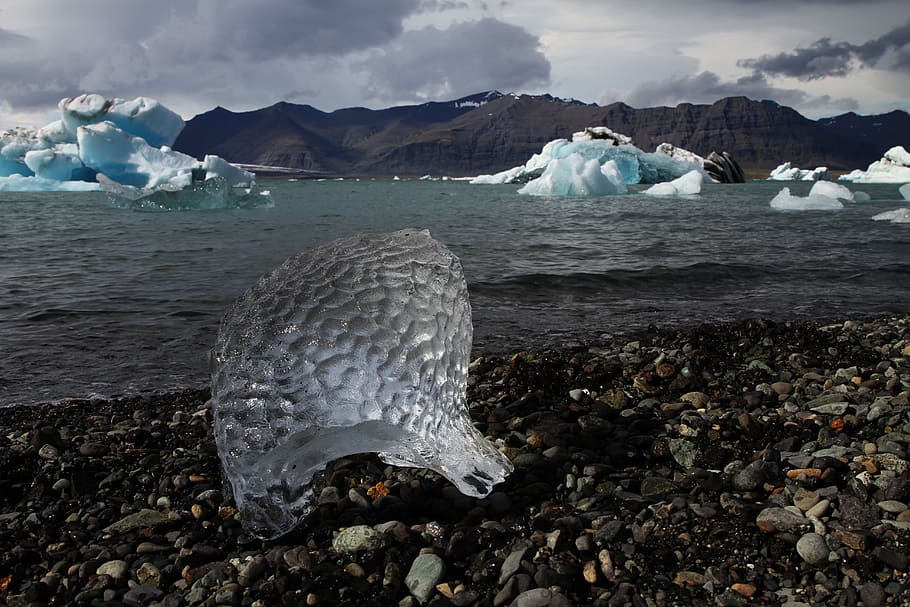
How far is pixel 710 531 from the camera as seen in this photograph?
206cm

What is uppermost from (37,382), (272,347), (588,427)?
(272,347)

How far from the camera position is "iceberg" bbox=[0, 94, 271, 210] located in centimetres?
2627

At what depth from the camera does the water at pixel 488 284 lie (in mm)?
5254

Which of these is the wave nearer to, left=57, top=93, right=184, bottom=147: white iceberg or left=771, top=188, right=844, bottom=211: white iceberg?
left=771, top=188, right=844, bottom=211: white iceberg

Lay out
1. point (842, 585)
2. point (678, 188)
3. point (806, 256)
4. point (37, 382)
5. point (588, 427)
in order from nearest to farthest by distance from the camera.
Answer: point (842, 585) < point (588, 427) < point (37, 382) < point (806, 256) < point (678, 188)

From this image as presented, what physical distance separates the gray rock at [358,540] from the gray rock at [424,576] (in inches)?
6.9

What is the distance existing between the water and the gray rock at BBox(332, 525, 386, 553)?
2763mm

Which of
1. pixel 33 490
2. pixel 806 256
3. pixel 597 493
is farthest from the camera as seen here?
pixel 806 256

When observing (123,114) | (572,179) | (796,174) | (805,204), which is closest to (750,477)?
(805,204)

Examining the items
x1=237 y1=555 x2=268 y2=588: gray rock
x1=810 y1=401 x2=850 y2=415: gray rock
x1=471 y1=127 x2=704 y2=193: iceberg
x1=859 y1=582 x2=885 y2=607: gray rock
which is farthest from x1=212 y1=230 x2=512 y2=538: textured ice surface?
x1=471 y1=127 x2=704 y2=193: iceberg

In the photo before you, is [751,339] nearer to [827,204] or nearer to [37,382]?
[37,382]

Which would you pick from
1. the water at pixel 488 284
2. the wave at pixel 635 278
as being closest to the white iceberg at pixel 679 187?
the water at pixel 488 284

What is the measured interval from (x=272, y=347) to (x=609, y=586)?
1302mm

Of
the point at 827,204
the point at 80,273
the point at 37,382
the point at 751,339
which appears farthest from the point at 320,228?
the point at 827,204
